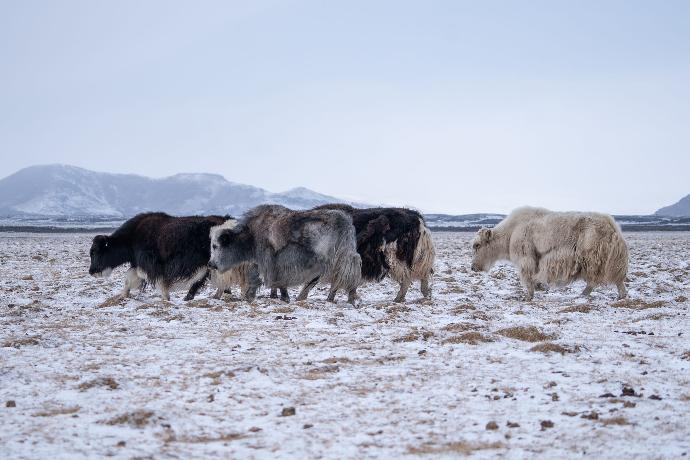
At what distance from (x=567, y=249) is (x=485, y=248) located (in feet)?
7.33

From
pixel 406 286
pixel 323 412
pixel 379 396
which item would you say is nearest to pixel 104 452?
pixel 323 412

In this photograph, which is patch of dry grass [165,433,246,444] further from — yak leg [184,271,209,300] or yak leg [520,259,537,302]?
yak leg [520,259,537,302]

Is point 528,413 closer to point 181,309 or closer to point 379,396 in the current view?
point 379,396

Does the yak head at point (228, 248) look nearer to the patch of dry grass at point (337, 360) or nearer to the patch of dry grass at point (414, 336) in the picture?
the patch of dry grass at point (414, 336)

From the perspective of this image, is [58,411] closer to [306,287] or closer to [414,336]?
[414,336]

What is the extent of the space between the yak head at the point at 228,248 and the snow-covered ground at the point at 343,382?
143cm

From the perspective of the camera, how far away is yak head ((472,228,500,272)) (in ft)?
46.7

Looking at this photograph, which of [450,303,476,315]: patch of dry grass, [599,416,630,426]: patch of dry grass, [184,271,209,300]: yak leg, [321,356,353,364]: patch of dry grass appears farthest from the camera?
[184,271,209,300]: yak leg

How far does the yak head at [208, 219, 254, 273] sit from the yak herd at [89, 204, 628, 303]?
0.06ft

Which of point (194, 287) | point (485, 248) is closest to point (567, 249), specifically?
point (485, 248)

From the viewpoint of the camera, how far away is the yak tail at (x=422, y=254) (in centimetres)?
1182

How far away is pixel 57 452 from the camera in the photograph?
390 cm

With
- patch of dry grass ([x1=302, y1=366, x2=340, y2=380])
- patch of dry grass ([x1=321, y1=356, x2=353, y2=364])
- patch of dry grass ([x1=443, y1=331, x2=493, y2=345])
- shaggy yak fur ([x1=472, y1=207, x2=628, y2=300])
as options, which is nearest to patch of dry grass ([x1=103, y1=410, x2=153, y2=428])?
patch of dry grass ([x1=302, y1=366, x2=340, y2=380])

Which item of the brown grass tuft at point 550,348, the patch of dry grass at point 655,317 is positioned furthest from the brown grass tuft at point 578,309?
the brown grass tuft at point 550,348
